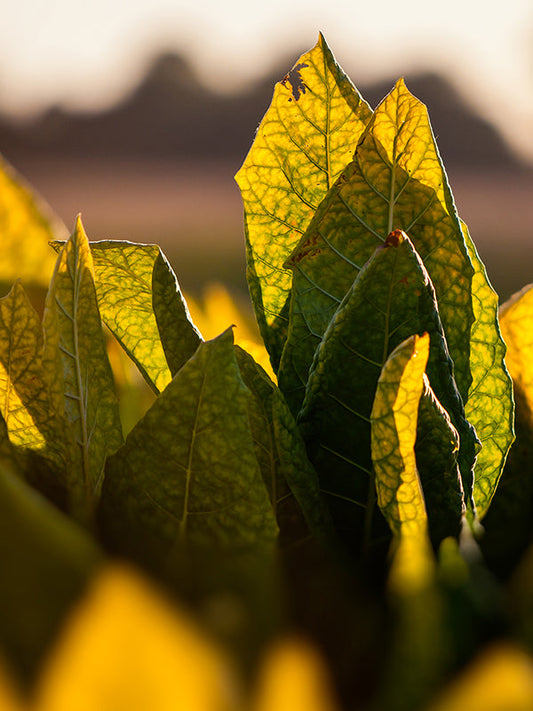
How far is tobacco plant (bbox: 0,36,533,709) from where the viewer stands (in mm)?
234

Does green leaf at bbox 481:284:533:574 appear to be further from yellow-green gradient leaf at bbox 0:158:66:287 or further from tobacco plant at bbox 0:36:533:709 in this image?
yellow-green gradient leaf at bbox 0:158:66:287

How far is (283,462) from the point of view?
11.7 inches

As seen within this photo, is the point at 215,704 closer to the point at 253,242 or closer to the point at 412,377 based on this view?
the point at 412,377

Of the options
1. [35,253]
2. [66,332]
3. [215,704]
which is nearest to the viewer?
[215,704]

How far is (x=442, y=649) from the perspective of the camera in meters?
0.22

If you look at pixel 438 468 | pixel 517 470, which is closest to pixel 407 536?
pixel 438 468

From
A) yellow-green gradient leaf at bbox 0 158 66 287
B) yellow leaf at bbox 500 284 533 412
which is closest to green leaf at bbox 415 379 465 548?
yellow leaf at bbox 500 284 533 412

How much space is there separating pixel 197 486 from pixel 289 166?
0.62ft

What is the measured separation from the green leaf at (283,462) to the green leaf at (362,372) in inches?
0.7

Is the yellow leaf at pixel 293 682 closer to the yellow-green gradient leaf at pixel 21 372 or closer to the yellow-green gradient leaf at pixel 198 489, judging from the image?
the yellow-green gradient leaf at pixel 198 489

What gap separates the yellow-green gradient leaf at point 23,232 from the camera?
41 cm

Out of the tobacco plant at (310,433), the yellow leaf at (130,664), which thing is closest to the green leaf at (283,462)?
the tobacco plant at (310,433)

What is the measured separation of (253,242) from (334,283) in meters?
0.07

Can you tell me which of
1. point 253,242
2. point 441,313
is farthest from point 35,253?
point 441,313
